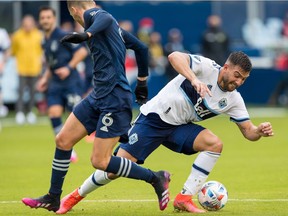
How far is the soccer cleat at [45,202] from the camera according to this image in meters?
10.0

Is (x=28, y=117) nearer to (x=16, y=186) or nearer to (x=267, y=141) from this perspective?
(x=267, y=141)

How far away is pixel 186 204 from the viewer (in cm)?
1015

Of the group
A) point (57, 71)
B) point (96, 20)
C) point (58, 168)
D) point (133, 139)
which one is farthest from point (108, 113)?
point (57, 71)

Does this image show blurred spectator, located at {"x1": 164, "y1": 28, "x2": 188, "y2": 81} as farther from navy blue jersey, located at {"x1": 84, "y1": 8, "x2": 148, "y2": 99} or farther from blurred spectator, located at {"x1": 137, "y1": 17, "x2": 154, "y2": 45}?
navy blue jersey, located at {"x1": 84, "y1": 8, "x2": 148, "y2": 99}

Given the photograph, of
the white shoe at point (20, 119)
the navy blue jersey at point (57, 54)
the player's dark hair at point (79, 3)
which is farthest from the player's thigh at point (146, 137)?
the white shoe at point (20, 119)

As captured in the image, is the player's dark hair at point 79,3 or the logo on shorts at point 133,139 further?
the logo on shorts at point 133,139

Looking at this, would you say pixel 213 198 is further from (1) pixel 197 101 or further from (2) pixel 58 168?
(2) pixel 58 168

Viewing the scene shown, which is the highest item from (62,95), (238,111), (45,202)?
(238,111)

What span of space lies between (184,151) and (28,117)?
15.2 meters

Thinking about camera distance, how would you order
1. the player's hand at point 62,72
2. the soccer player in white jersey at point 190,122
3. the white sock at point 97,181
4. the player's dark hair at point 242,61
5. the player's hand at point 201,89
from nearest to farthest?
the player's hand at point 201,89 < the player's dark hair at point 242,61 < the soccer player in white jersey at point 190,122 < the white sock at point 97,181 < the player's hand at point 62,72

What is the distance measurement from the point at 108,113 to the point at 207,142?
1203mm

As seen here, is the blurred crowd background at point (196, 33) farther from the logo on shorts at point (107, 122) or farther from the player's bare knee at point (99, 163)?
the player's bare knee at point (99, 163)

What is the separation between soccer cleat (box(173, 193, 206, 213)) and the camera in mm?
10133

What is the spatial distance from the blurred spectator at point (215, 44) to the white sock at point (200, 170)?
732 inches
